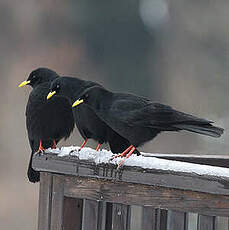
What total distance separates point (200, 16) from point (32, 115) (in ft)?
28.4

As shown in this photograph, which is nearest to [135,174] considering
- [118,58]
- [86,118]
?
[86,118]

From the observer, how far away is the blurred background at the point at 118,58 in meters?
10.5

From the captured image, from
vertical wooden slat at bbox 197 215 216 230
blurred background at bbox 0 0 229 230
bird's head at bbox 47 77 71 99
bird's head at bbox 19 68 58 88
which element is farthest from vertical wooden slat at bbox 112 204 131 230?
blurred background at bbox 0 0 229 230

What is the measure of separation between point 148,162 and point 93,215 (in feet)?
1.15

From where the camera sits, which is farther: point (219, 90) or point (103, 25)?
point (103, 25)

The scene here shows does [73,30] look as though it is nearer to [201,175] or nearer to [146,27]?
[146,27]

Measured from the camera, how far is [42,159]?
2354 millimetres

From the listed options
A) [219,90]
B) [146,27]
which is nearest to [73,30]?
[146,27]

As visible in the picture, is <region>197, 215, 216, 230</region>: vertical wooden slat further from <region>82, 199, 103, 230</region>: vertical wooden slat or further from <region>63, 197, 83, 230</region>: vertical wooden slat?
<region>63, 197, 83, 230</region>: vertical wooden slat

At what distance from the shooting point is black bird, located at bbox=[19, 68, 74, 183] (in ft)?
9.10

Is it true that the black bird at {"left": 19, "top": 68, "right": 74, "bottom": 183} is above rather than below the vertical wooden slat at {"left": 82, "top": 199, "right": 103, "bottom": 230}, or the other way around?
above

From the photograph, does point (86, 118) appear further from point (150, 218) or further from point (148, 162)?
point (150, 218)

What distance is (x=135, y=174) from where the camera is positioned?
2039mm

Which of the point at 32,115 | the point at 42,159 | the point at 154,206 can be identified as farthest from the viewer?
the point at 32,115
